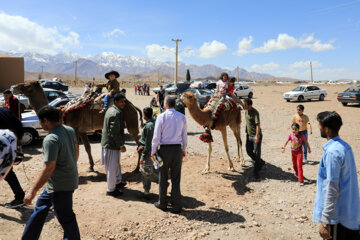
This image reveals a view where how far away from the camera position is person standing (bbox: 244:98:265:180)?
7.28 metres

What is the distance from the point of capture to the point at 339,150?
113 inches

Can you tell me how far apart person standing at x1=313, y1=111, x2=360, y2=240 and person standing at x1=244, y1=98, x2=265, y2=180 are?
423 centimetres

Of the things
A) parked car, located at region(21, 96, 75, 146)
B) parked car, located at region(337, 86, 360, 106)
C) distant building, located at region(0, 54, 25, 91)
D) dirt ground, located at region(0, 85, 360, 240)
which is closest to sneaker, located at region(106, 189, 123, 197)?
dirt ground, located at region(0, 85, 360, 240)

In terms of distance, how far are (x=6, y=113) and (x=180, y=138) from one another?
3.17 metres

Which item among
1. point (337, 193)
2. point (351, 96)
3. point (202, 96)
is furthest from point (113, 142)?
point (351, 96)

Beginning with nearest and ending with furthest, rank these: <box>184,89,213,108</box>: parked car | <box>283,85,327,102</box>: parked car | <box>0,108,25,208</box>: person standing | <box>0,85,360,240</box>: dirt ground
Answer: <box>0,85,360,240</box>: dirt ground
<box>0,108,25,208</box>: person standing
<box>184,89,213,108</box>: parked car
<box>283,85,327,102</box>: parked car

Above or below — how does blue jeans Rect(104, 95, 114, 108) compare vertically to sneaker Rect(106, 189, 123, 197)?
above

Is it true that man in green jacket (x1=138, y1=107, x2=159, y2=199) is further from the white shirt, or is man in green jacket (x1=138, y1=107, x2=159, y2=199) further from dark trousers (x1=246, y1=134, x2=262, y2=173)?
dark trousers (x1=246, y1=134, x2=262, y2=173)

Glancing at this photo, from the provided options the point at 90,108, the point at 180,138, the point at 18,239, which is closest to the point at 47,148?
the point at 18,239

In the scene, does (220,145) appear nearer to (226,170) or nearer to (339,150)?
(226,170)

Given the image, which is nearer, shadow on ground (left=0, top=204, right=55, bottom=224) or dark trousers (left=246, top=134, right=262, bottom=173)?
shadow on ground (left=0, top=204, right=55, bottom=224)

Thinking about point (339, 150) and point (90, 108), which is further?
point (90, 108)

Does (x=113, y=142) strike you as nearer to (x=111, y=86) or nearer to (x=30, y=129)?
(x=111, y=86)

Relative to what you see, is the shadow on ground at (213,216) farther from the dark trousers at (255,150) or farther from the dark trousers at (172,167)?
the dark trousers at (255,150)
